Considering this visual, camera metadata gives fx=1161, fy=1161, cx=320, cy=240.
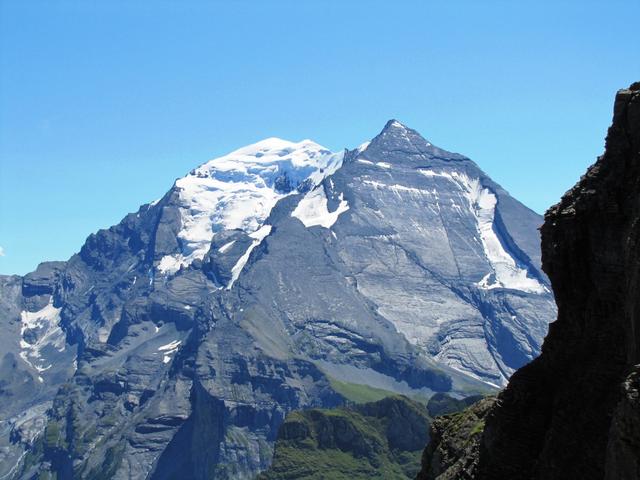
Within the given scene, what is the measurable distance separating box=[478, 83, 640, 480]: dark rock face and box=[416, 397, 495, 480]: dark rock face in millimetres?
2564

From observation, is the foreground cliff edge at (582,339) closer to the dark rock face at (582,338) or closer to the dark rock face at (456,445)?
the dark rock face at (582,338)

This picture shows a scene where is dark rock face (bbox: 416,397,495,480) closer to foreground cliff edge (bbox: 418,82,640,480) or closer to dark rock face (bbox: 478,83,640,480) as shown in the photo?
foreground cliff edge (bbox: 418,82,640,480)

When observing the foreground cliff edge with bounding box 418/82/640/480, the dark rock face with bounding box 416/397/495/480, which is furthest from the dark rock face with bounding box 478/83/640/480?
the dark rock face with bounding box 416/397/495/480

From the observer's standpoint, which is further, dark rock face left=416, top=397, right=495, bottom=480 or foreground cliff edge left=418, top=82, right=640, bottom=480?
dark rock face left=416, top=397, right=495, bottom=480

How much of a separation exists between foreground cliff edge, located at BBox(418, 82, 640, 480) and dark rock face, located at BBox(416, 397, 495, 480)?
0.95 m

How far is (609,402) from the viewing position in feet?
111

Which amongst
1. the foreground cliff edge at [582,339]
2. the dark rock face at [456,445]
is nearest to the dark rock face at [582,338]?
the foreground cliff edge at [582,339]

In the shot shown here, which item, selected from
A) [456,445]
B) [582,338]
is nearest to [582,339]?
[582,338]

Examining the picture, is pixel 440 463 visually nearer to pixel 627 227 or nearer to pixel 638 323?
pixel 627 227

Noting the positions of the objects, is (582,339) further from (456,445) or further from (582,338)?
(456,445)

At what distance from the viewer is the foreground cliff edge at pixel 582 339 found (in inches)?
1339

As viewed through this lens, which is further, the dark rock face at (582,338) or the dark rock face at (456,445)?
the dark rock face at (456,445)

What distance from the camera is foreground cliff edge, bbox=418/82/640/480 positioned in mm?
34000

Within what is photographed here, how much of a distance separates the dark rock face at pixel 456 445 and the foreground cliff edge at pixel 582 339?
0.95 m
